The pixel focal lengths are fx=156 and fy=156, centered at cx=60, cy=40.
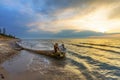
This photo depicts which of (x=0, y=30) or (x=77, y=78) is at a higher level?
(x=0, y=30)

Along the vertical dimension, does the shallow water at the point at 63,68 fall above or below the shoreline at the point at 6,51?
below

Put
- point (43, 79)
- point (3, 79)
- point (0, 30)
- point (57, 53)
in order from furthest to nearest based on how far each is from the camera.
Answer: point (0, 30) → point (57, 53) → point (43, 79) → point (3, 79)

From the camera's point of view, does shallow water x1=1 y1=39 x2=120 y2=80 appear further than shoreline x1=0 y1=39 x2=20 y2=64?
No

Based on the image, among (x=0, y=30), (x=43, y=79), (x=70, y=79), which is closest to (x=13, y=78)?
(x=43, y=79)

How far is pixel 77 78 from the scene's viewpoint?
41.7 feet

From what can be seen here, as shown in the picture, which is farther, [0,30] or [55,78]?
[0,30]

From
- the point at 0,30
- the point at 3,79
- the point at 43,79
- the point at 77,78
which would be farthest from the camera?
the point at 0,30

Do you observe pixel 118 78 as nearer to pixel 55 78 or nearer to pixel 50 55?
pixel 55 78

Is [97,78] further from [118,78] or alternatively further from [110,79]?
[118,78]

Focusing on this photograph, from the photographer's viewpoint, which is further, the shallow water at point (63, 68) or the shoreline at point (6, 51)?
the shoreline at point (6, 51)

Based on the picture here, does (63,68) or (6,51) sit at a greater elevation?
(6,51)

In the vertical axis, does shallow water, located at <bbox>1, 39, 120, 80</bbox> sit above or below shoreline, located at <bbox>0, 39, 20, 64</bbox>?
below

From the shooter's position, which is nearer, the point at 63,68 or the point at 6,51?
the point at 63,68

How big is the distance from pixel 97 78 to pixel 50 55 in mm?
13344
